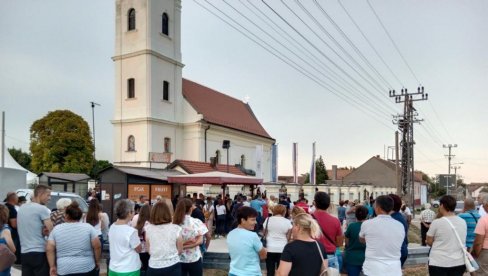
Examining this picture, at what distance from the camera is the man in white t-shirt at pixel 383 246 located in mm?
5215

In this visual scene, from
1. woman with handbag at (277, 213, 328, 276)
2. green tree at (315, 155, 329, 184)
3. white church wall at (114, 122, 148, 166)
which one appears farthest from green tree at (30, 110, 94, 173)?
woman with handbag at (277, 213, 328, 276)

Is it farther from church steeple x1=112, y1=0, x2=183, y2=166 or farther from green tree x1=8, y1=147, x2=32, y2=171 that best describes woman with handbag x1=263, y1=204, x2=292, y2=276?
green tree x1=8, y1=147, x2=32, y2=171

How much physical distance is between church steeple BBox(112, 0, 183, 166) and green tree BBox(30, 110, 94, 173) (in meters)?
19.1

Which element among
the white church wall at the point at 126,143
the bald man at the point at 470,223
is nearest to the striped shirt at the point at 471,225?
the bald man at the point at 470,223

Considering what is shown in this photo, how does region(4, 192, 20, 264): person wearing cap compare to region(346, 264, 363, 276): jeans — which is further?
region(4, 192, 20, 264): person wearing cap

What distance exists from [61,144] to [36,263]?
50.6 metres

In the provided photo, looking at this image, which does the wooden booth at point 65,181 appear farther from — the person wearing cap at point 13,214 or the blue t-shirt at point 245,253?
the blue t-shirt at point 245,253

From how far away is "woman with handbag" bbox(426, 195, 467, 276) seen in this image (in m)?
5.98

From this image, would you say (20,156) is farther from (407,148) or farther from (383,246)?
(383,246)

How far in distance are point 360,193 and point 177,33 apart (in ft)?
88.0

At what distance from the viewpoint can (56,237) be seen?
18.1ft

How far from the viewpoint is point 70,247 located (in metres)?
5.52

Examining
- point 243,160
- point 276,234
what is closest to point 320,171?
point 243,160

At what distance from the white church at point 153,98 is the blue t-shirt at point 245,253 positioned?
27.5 meters
